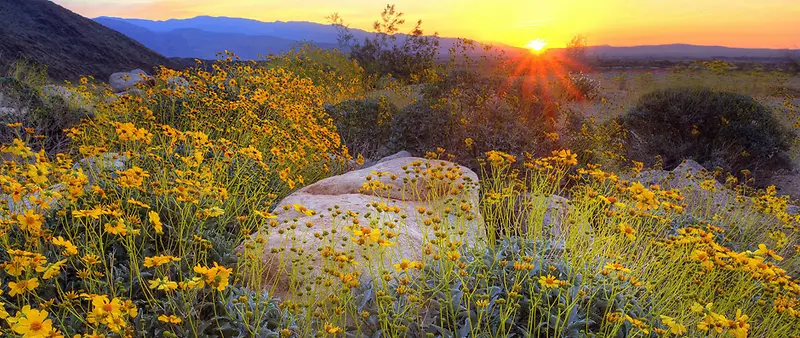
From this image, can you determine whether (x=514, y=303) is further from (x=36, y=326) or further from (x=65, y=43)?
(x=65, y=43)

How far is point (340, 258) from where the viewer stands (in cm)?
240

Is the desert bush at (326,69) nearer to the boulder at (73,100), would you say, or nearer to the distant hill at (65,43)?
the boulder at (73,100)

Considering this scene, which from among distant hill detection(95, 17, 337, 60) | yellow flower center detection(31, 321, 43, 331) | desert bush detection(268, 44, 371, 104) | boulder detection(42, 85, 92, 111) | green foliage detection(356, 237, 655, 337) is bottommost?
green foliage detection(356, 237, 655, 337)

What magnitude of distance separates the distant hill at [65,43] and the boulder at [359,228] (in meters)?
28.8

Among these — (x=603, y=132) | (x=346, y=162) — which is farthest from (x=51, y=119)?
(x=603, y=132)

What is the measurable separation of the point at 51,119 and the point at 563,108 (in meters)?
8.30

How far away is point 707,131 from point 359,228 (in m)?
8.04

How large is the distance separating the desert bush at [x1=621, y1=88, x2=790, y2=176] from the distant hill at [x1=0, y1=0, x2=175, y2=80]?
28.8 m

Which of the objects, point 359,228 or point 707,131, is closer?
point 359,228

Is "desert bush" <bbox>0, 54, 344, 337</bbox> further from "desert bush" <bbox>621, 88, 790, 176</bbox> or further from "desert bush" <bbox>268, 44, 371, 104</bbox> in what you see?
"desert bush" <bbox>268, 44, 371, 104</bbox>

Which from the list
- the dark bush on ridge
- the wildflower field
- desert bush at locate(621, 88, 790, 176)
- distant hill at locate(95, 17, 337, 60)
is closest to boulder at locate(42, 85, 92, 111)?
the wildflower field

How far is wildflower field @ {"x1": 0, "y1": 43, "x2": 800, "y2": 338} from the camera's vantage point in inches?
95.0

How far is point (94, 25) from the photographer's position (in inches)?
1588

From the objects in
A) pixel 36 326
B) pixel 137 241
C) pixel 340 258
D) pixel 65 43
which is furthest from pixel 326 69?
pixel 65 43
